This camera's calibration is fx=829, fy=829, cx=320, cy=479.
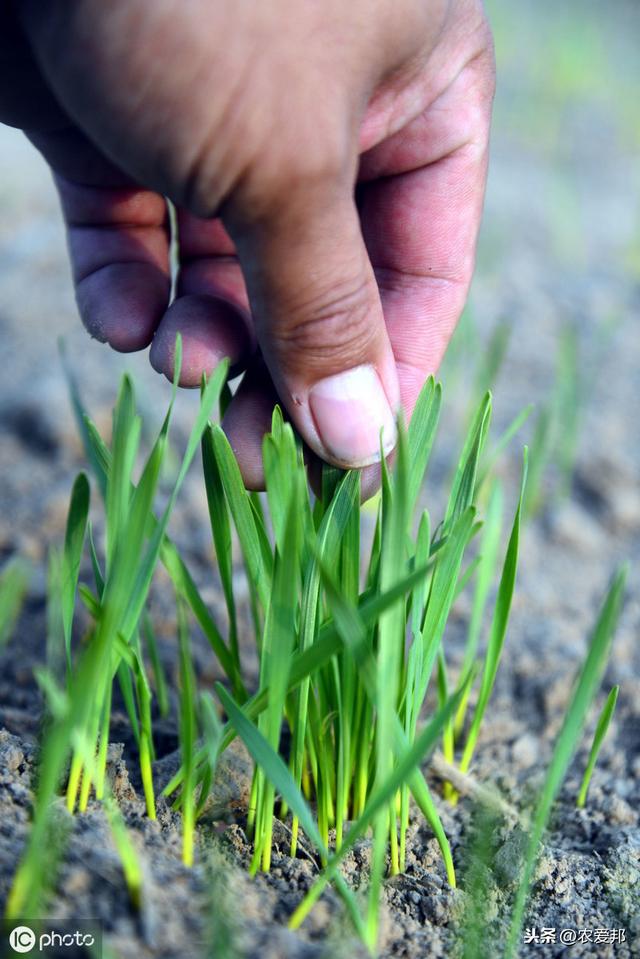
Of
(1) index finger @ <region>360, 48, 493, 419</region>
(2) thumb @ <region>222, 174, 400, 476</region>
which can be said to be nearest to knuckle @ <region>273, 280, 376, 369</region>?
(2) thumb @ <region>222, 174, 400, 476</region>

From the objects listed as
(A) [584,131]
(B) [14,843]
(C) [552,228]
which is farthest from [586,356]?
(A) [584,131]

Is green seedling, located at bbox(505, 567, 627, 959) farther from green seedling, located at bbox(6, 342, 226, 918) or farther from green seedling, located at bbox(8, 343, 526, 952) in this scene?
green seedling, located at bbox(6, 342, 226, 918)

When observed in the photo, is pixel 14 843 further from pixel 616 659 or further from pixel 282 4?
pixel 616 659

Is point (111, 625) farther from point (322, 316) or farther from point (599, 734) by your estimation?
point (599, 734)

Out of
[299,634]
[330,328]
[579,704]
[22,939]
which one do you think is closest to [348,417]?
[330,328]

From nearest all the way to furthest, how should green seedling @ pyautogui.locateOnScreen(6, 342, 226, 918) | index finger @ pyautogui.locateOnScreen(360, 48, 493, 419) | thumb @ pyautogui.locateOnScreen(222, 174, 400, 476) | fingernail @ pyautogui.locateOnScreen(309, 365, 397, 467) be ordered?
green seedling @ pyautogui.locateOnScreen(6, 342, 226, 918)
thumb @ pyautogui.locateOnScreen(222, 174, 400, 476)
fingernail @ pyautogui.locateOnScreen(309, 365, 397, 467)
index finger @ pyautogui.locateOnScreen(360, 48, 493, 419)

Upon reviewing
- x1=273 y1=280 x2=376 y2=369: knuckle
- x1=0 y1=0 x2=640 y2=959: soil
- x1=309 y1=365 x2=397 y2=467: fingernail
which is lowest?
x1=0 y1=0 x2=640 y2=959: soil
